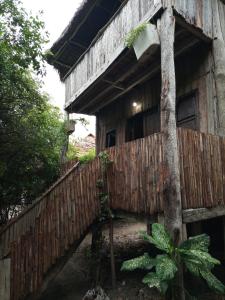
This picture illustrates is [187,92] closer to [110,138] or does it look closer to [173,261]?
[110,138]

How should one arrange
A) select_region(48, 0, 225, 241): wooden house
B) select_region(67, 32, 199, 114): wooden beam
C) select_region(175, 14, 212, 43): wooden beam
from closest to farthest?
select_region(175, 14, 212, 43): wooden beam < select_region(48, 0, 225, 241): wooden house < select_region(67, 32, 199, 114): wooden beam

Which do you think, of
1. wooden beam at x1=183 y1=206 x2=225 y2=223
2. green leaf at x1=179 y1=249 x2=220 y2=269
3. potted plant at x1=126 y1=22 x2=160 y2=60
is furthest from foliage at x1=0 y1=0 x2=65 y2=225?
green leaf at x1=179 y1=249 x2=220 y2=269

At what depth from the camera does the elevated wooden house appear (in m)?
4.61

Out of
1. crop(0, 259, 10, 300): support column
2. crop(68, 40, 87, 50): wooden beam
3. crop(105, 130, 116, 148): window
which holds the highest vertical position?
crop(68, 40, 87, 50): wooden beam

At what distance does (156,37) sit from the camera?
5.34 m

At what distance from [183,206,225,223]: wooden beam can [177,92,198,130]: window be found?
8.56 feet

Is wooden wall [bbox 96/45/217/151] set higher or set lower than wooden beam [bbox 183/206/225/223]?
higher

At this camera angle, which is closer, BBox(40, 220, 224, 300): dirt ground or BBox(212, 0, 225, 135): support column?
BBox(40, 220, 224, 300): dirt ground

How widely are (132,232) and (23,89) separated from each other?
641 centimetres

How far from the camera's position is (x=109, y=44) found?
7047mm

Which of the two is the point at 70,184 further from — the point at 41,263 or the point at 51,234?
the point at 41,263

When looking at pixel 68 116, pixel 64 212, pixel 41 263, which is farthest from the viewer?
pixel 68 116

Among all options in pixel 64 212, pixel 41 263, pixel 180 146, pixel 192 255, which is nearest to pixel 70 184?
pixel 64 212

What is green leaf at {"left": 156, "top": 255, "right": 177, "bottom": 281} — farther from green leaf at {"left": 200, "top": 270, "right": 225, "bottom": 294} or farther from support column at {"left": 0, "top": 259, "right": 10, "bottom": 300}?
support column at {"left": 0, "top": 259, "right": 10, "bottom": 300}
